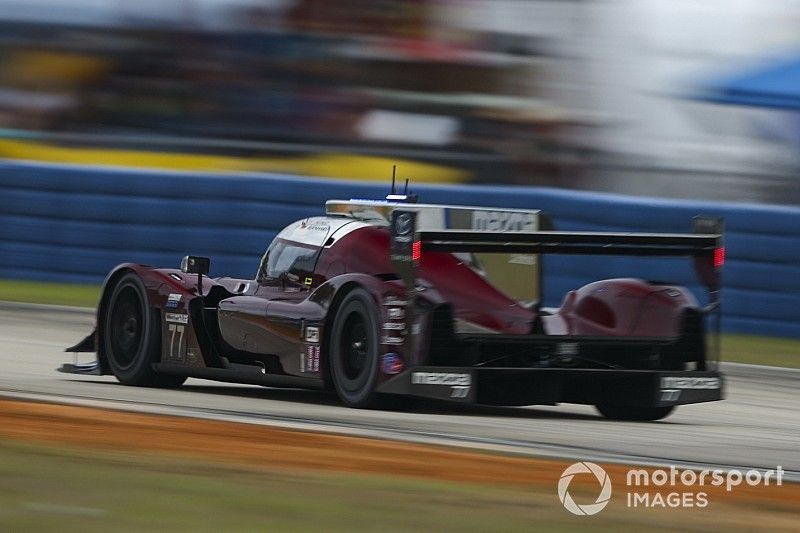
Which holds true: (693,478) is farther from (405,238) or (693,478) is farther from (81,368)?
(81,368)

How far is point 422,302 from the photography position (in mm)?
8102

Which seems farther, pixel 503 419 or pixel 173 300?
pixel 173 300

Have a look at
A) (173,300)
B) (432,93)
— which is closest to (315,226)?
(173,300)

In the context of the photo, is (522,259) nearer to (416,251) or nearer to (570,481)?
(416,251)

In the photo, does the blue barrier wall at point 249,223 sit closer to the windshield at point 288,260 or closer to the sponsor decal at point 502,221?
the sponsor decal at point 502,221

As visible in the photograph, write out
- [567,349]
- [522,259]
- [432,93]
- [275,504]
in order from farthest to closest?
[432,93], [522,259], [567,349], [275,504]

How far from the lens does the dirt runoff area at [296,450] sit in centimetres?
617

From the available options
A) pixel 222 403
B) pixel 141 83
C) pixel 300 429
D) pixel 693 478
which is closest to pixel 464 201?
pixel 141 83

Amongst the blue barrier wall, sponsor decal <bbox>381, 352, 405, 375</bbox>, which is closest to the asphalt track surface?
sponsor decal <bbox>381, 352, 405, 375</bbox>

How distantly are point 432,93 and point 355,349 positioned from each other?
10.5 meters

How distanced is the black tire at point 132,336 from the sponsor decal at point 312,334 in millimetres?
1408

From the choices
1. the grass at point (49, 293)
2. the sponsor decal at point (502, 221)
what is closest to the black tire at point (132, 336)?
the sponsor decal at point (502, 221)

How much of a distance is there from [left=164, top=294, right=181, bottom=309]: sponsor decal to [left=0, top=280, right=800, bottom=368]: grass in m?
5.38

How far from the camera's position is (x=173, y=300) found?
9.60 m
